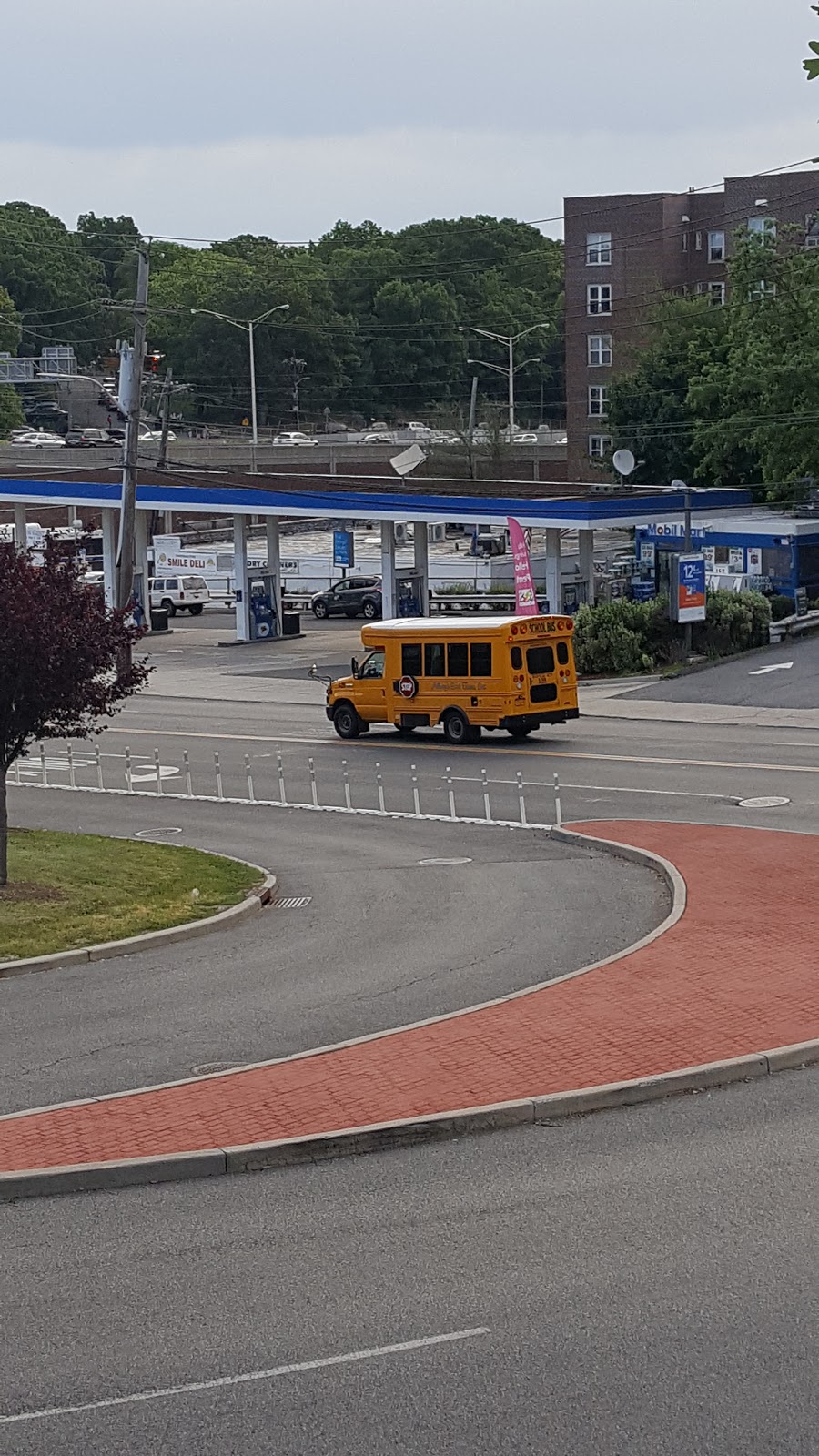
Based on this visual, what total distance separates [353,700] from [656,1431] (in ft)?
106

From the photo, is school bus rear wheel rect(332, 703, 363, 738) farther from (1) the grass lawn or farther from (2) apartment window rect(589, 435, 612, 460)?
(2) apartment window rect(589, 435, 612, 460)

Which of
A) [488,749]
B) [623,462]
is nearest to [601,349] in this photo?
[623,462]

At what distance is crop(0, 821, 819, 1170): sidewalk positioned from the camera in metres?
11.2

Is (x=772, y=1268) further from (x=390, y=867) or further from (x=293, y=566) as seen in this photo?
(x=293, y=566)

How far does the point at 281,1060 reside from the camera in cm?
1288

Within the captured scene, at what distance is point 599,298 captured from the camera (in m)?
94.8

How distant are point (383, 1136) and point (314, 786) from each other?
19509mm

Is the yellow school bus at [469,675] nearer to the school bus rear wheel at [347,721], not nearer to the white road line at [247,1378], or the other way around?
the school bus rear wheel at [347,721]

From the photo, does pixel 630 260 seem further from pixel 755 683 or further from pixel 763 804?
pixel 763 804

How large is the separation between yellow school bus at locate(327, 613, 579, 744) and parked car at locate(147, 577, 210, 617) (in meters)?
35.4

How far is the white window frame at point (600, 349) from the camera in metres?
95.1

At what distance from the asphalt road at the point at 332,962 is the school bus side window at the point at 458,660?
10778mm

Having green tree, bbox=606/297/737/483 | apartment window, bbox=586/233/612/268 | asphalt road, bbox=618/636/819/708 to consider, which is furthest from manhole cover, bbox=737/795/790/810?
apartment window, bbox=586/233/612/268

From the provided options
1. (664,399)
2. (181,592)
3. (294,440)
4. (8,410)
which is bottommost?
(181,592)
